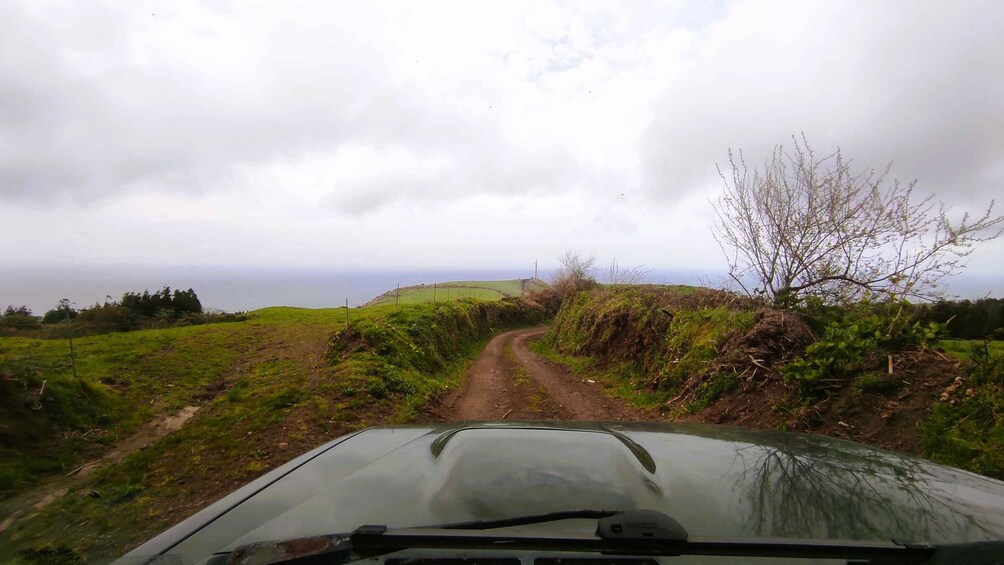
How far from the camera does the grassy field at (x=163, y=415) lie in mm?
4402

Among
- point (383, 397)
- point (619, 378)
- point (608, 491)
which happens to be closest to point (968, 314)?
point (619, 378)

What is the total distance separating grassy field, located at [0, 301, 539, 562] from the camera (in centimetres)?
440

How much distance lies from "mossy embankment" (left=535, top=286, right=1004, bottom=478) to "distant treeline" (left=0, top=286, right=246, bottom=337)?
51.3ft

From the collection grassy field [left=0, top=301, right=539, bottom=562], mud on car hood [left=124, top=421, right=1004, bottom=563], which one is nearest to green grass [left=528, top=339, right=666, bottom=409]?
grassy field [left=0, top=301, right=539, bottom=562]

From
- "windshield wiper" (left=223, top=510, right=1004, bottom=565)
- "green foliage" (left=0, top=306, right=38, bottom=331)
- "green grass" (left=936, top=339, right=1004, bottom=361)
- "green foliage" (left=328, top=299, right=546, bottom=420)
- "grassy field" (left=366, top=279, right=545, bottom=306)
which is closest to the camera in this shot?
"windshield wiper" (left=223, top=510, right=1004, bottom=565)

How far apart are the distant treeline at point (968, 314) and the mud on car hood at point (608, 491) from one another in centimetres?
569

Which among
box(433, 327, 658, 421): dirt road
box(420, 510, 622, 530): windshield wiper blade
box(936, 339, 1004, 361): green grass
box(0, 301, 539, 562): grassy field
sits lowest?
box(433, 327, 658, 421): dirt road

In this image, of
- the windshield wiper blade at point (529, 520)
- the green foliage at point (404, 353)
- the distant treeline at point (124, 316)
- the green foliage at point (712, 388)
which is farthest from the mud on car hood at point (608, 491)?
the distant treeline at point (124, 316)

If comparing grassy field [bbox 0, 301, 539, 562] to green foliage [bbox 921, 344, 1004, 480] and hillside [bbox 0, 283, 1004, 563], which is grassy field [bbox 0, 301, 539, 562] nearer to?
hillside [bbox 0, 283, 1004, 563]

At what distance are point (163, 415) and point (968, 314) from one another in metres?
13.2

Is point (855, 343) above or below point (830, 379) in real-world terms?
above

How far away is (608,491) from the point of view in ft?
5.60

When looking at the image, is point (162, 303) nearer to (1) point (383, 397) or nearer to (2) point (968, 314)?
(1) point (383, 397)

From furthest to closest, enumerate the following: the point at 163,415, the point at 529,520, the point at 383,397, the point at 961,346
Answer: the point at 383,397
the point at 163,415
the point at 961,346
the point at 529,520
